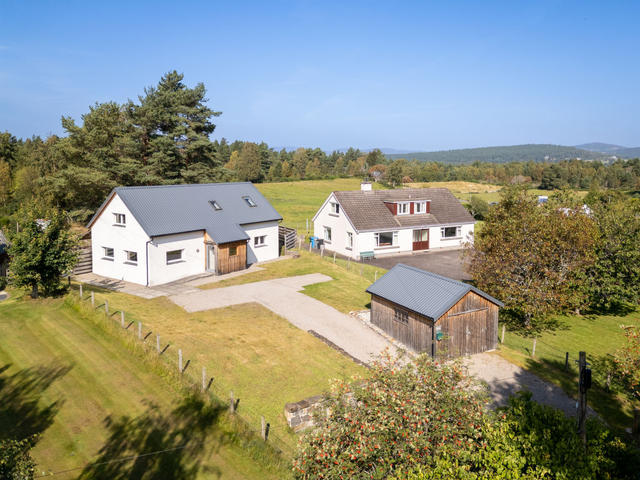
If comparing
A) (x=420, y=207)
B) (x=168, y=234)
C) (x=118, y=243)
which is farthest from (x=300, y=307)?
(x=420, y=207)

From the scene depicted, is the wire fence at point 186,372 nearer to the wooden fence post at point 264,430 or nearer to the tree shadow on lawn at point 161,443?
the wooden fence post at point 264,430

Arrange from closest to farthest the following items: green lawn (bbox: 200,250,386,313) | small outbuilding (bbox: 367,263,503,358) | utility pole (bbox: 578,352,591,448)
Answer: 1. utility pole (bbox: 578,352,591,448)
2. small outbuilding (bbox: 367,263,503,358)
3. green lawn (bbox: 200,250,386,313)

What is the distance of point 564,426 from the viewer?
8930 millimetres

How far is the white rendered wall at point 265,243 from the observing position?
35281mm

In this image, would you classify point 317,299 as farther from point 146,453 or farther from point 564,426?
point 564,426

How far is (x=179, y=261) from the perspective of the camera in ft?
99.2

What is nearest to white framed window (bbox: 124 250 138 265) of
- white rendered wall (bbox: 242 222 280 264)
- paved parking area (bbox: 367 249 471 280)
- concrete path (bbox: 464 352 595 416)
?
white rendered wall (bbox: 242 222 280 264)

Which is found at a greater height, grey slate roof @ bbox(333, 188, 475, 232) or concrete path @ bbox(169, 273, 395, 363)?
grey slate roof @ bbox(333, 188, 475, 232)

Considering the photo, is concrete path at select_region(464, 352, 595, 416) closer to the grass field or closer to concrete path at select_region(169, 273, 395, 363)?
concrete path at select_region(169, 273, 395, 363)

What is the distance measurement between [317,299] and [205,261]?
9.70 m

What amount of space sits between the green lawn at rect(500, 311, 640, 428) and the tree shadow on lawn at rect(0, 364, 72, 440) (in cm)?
1804

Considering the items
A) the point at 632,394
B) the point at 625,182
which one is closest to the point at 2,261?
the point at 632,394

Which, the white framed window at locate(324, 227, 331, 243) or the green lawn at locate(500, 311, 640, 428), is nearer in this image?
the green lawn at locate(500, 311, 640, 428)

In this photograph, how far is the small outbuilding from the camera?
1908 cm
